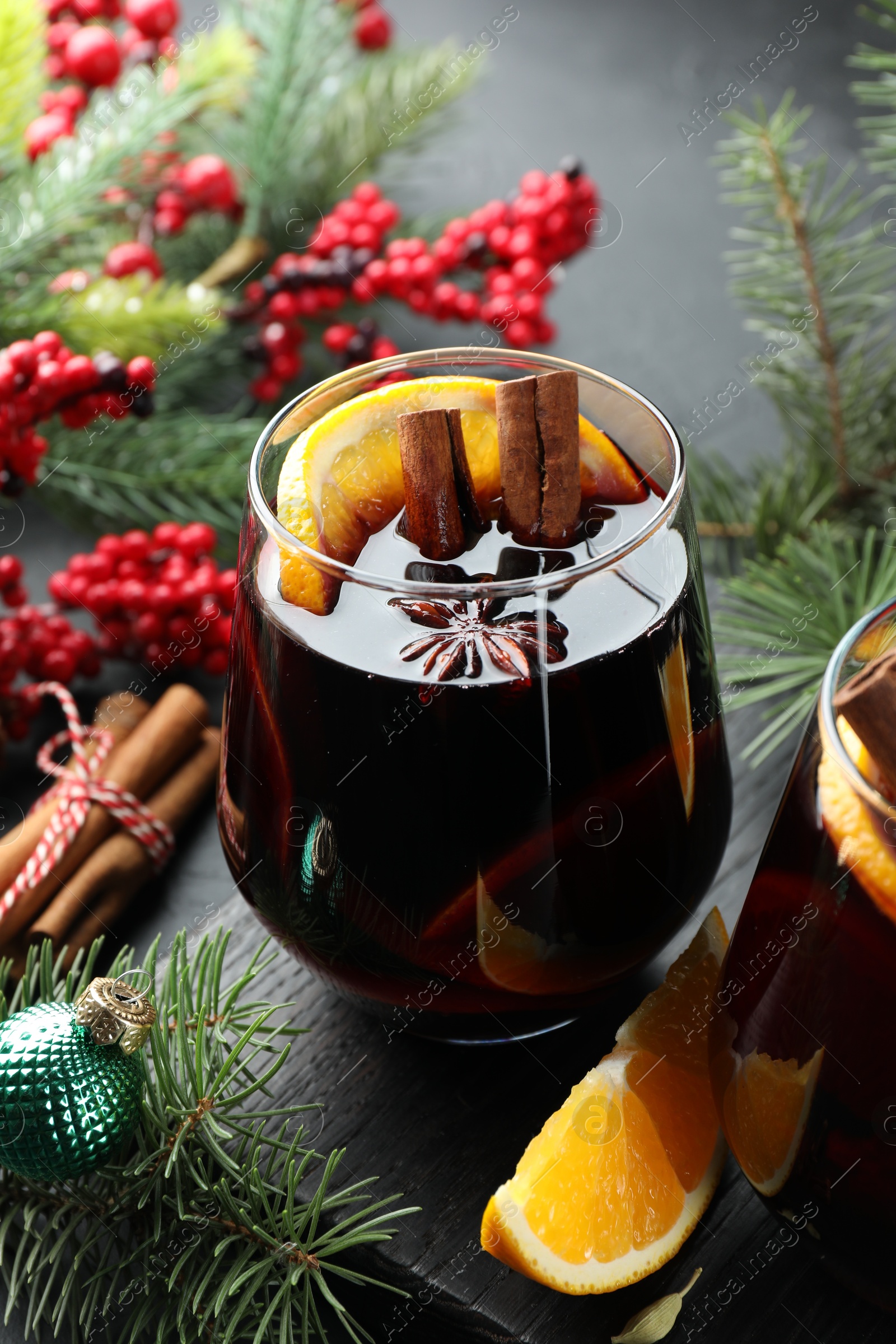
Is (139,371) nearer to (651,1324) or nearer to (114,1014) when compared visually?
(114,1014)

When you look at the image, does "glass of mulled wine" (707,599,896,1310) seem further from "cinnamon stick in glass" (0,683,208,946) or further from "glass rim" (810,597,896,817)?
"cinnamon stick in glass" (0,683,208,946)

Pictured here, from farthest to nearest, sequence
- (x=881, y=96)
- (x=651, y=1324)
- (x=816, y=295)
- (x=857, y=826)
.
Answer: (x=816, y=295), (x=881, y=96), (x=651, y=1324), (x=857, y=826)

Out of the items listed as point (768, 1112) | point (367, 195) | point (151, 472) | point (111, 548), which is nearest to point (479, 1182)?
point (768, 1112)

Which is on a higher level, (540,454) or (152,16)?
(152,16)

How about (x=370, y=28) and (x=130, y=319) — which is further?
(x=370, y=28)

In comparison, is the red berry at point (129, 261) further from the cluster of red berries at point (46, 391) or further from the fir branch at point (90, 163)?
the cluster of red berries at point (46, 391)

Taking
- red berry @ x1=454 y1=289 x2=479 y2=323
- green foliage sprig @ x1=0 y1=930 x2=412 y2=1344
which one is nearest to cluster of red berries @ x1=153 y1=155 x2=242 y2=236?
red berry @ x1=454 y1=289 x2=479 y2=323

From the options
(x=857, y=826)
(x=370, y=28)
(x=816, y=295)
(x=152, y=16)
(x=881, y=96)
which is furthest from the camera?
(x=370, y=28)
